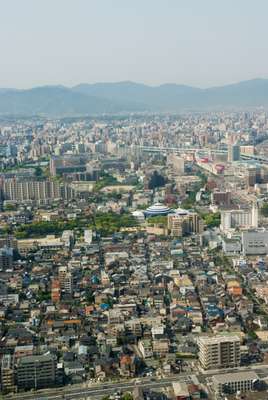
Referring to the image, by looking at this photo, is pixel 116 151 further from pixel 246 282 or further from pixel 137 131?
pixel 246 282

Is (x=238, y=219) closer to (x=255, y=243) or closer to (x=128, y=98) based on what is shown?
(x=255, y=243)

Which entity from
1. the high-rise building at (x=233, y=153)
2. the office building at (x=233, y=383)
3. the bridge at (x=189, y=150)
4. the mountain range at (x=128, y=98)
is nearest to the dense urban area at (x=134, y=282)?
the office building at (x=233, y=383)

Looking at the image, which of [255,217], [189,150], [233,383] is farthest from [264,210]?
[189,150]

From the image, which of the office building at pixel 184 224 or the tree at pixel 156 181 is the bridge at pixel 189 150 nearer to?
the tree at pixel 156 181

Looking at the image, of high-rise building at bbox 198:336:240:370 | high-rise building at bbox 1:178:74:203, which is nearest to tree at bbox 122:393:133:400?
high-rise building at bbox 198:336:240:370

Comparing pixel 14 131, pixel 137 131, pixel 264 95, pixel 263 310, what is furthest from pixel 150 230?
pixel 264 95

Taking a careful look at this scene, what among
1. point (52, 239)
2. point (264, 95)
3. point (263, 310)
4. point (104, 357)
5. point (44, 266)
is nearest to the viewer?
point (104, 357)
